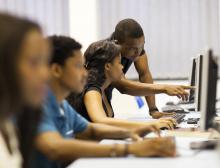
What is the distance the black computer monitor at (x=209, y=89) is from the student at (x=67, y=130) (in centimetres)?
22

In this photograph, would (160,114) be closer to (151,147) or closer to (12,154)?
(151,147)

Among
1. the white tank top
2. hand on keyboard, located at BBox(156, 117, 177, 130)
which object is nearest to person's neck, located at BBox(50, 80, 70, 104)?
the white tank top

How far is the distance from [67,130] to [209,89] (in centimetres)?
61

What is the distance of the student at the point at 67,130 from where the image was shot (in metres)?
1.59

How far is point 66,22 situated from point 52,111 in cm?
326

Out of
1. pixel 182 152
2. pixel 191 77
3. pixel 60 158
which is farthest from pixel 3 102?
pixel 191 77

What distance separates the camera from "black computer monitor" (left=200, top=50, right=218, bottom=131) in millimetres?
1795

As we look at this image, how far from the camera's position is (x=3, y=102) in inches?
36.5

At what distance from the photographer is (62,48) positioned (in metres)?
1.81

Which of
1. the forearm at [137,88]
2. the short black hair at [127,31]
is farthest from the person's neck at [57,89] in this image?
the forearm at [137,88]

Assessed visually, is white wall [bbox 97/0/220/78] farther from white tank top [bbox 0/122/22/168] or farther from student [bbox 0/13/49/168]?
student [bbox 0/13/49/168]

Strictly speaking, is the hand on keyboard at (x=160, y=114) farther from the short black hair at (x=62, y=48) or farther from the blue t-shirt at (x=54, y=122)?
the short black hair at (x=62, y=48)

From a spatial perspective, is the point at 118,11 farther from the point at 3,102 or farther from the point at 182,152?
the point at 3,102

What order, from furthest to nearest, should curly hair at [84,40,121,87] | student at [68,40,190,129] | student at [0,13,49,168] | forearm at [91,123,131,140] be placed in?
curly hair at [84,40,121,87]
student at [68,40,190,129]
forearm at [91,123,131,140]
student at [0,13,49,168]
